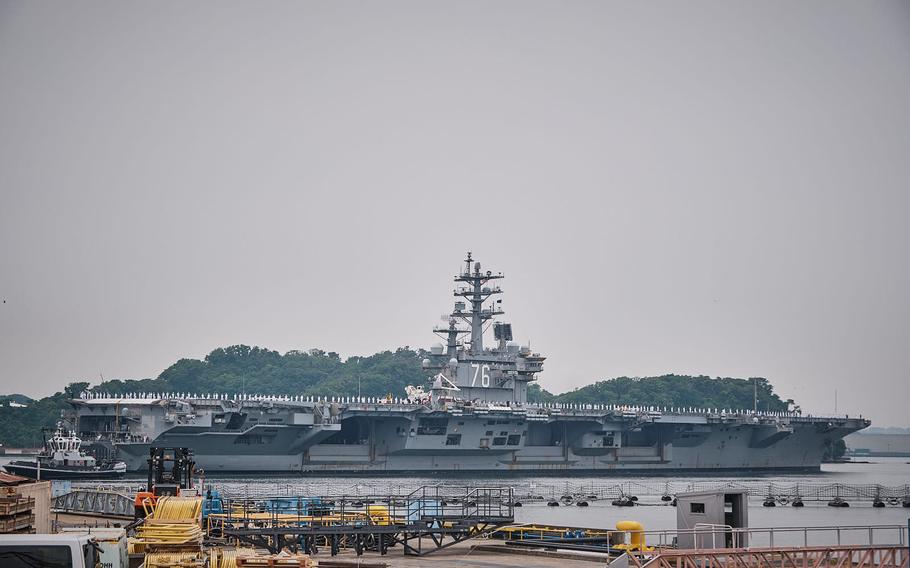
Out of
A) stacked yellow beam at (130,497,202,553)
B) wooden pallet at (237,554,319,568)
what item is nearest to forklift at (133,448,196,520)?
stacked yellow beam at (130,497,202,553)

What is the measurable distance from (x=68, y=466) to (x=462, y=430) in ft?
59.5

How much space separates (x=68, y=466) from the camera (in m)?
46.1

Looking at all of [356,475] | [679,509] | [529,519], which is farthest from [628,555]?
[356,475]

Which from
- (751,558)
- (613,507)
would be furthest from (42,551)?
(613,507)

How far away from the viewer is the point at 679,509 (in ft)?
51.5

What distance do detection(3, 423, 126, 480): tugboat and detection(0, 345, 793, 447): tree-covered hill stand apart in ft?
243

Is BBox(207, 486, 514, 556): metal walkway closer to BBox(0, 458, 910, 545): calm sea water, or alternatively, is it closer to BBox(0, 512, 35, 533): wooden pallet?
BBox(0, 512, 35, 533): wooden pallet

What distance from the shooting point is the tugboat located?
149 ft

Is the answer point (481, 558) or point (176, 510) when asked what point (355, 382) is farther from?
point (176, 510)

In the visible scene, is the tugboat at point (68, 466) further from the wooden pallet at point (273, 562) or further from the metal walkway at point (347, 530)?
the wooden pallet at point (273, 562)

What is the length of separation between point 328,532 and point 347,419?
123 ft

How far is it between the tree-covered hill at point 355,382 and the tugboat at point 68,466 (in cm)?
7403

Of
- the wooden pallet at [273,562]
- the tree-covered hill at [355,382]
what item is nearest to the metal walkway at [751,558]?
the wooden pallet at [273,562]

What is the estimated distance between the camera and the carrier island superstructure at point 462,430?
162 ft
